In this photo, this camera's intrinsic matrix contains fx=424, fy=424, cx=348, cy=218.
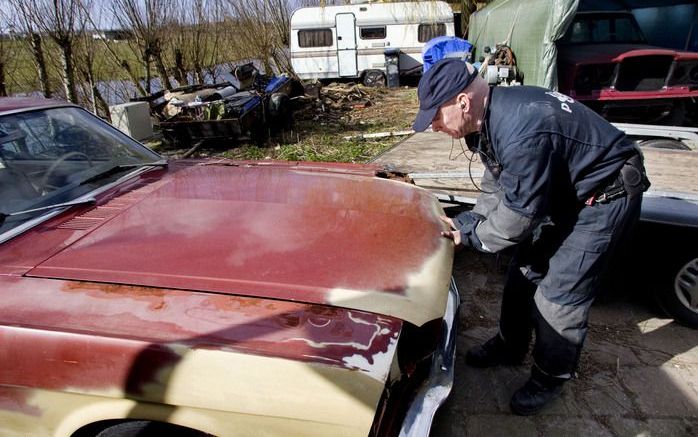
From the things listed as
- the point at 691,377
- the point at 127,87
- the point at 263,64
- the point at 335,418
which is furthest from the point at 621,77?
the point at 263,64

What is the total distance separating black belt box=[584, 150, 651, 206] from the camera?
1.91m

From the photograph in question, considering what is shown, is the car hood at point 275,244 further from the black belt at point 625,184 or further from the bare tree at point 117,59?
the bare tree at point 117,59

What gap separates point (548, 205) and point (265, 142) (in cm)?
733

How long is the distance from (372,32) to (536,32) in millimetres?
9730

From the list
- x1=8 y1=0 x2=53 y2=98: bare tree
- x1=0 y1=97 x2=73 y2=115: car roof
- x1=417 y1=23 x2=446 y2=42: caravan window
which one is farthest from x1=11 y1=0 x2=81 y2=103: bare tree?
x1=417 y1=23 x2=446 y2=42: caravan window

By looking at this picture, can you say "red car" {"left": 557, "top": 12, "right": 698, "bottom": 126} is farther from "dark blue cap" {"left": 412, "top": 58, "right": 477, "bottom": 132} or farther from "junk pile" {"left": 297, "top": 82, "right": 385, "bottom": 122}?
"dark blue cap" {"left": 412, "top": 58, "right": 477, "bottom": 132}

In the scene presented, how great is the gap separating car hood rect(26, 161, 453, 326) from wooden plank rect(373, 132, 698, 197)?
3.54ft

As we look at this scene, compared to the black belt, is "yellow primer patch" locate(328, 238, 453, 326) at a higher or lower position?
lower

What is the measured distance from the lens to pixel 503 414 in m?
2.35

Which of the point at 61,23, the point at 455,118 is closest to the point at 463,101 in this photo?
the point at 455,118

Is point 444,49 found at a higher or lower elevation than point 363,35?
lower

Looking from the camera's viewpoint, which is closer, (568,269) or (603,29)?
(568,269)

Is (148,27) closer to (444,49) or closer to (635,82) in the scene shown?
(444,49)

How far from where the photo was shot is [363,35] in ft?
50.8
